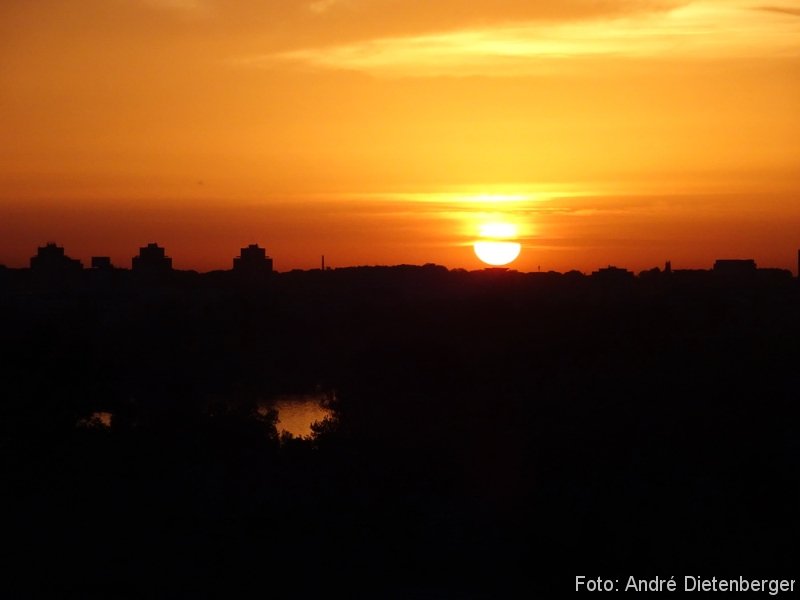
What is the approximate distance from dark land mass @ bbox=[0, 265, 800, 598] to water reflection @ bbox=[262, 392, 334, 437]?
171cm

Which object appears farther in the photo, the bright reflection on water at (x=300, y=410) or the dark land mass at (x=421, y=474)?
the bright reflection on water at (x=300, y=410)

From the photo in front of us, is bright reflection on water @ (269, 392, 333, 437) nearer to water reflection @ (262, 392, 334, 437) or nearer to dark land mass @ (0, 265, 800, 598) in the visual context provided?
water reflection @ (262, 392, 334, 437)

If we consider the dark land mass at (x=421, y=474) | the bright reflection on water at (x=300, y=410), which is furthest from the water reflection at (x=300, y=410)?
the dark land mass at (x=421, y=474)

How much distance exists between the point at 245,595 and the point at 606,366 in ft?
61.2

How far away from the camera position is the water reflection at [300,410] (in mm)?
34156

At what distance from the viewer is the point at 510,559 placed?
17562mm

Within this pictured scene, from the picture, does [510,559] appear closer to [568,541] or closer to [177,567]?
[568,541]

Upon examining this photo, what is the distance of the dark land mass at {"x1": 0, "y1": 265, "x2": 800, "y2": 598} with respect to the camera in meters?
17.0

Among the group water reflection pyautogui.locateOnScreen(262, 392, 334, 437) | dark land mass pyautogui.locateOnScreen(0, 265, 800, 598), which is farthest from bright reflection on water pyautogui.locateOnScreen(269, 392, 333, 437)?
dark land mass pyautogui.locateOnScreen(0, 265, 800, 598)

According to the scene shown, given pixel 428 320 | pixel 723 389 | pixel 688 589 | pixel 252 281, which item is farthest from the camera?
pixel 252 281

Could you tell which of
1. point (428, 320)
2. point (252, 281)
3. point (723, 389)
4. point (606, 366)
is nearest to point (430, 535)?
point (723, 389)

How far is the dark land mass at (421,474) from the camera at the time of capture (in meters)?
17.0

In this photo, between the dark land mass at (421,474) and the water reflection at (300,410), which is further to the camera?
the water reflection at (300,410)

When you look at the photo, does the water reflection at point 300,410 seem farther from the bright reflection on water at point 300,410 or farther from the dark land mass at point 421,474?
the dark land mass at point 421,474
